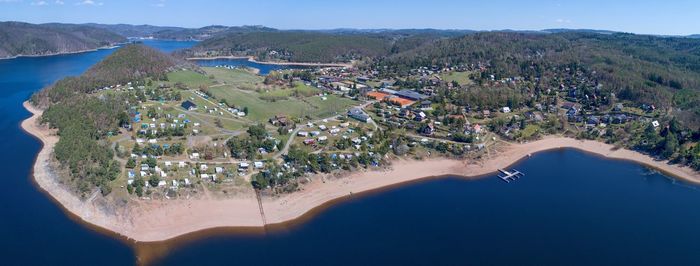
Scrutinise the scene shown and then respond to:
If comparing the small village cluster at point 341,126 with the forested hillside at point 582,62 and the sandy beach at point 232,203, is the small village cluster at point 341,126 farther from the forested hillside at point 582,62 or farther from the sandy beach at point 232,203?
the forested hillside at point 582,62

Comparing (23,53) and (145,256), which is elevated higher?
(23,53)

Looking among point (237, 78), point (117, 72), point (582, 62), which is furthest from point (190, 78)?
point (582, 62)

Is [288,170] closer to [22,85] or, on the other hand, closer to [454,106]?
[454,106]

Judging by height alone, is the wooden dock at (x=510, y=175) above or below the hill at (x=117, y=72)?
below

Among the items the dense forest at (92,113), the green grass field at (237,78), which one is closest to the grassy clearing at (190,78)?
the dense forest at (92,113)

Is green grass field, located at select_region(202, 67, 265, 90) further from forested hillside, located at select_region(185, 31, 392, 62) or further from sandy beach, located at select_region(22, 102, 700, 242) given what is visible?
forested hillside, located at select_region(185, 31, 392, 62)

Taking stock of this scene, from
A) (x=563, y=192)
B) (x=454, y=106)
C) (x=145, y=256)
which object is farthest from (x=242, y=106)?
(x=563, y=192)
